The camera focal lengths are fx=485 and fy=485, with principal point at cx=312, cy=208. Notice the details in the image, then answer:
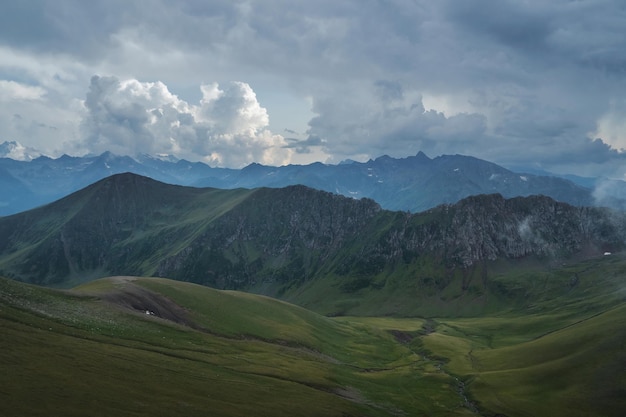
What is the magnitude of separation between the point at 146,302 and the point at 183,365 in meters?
56.8

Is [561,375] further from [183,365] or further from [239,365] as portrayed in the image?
[183,365]

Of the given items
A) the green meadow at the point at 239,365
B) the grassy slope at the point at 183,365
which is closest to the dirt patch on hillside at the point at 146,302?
the green meadow at the point at 239,365

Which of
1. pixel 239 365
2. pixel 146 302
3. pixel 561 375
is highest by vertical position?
pixel 146 302

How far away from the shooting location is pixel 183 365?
9119 centimetres

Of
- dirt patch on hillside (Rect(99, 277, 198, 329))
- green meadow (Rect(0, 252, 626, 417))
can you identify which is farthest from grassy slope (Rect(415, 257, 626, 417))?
dirt patch on hillside (Rect(99, 277, 198, 329))

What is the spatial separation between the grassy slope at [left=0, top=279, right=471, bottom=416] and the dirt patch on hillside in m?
1.40

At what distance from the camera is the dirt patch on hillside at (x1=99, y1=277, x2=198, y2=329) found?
13488 centimetres

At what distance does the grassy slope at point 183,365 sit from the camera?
63.9m

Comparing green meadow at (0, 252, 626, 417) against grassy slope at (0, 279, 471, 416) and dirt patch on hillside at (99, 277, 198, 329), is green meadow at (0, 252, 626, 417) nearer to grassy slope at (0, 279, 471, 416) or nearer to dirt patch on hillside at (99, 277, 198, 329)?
grassy slope at (0, 279, 471, 416)

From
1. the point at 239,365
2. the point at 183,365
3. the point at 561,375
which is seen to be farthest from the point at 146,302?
the point at 561,375

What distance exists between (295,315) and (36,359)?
448ft

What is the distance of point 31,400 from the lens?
55375 mm

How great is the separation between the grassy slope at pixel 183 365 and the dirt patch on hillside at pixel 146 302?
1.40 meters

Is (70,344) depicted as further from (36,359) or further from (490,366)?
(490,366)
